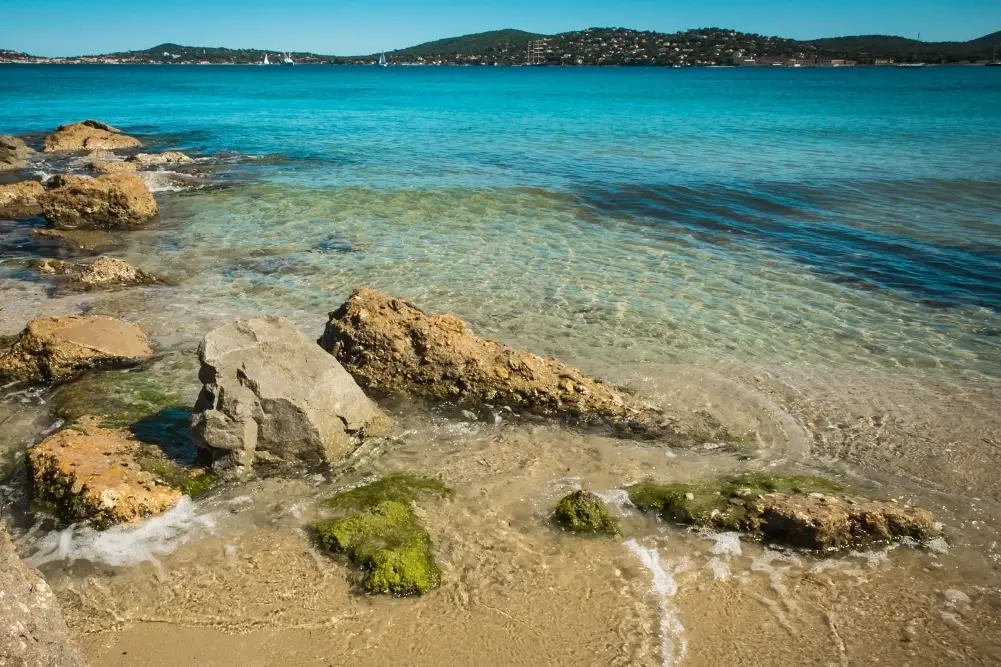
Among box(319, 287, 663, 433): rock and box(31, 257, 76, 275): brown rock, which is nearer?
box(319, 287, 663, 433): rock

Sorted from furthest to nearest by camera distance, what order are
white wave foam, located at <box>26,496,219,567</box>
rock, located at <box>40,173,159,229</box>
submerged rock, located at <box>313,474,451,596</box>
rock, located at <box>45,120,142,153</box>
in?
1. rock, located at <box>45,120,142,153</box>
2. rock, located at <box>40,173,159,229</box>
3. white wave foam, located at <box>26,496,219,567</box>
4. submerged rock, located at <box>313,474,451,596</box>

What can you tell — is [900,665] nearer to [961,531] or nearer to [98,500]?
[961,531]

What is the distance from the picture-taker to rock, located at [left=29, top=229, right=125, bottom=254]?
533 inches

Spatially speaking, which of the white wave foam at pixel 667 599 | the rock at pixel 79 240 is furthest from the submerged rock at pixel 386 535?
the rock at pixel 79 240

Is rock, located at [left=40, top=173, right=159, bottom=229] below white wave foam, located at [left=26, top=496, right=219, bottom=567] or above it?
above

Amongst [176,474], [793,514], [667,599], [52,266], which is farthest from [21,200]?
[793,514]

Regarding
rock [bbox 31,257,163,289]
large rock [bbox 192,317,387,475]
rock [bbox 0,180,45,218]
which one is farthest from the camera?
rock [bbox 0,180,45,218]

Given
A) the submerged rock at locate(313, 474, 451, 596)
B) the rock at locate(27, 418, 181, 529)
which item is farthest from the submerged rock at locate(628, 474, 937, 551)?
the rock at locate(27, 418, 181, 529)

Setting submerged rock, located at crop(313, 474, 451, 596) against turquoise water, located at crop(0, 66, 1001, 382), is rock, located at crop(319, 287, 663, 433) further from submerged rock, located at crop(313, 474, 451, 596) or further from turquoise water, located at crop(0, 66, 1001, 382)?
submerged rock, located at crop(313, 474, 451, 596)

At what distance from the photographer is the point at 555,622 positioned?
174 inches

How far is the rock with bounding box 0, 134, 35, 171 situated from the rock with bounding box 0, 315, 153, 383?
65.6 ft

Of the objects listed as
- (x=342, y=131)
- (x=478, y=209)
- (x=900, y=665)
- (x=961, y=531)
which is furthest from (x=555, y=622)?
(x=342, y=131)

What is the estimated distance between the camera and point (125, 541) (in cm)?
506

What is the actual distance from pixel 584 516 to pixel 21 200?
18.0 m
